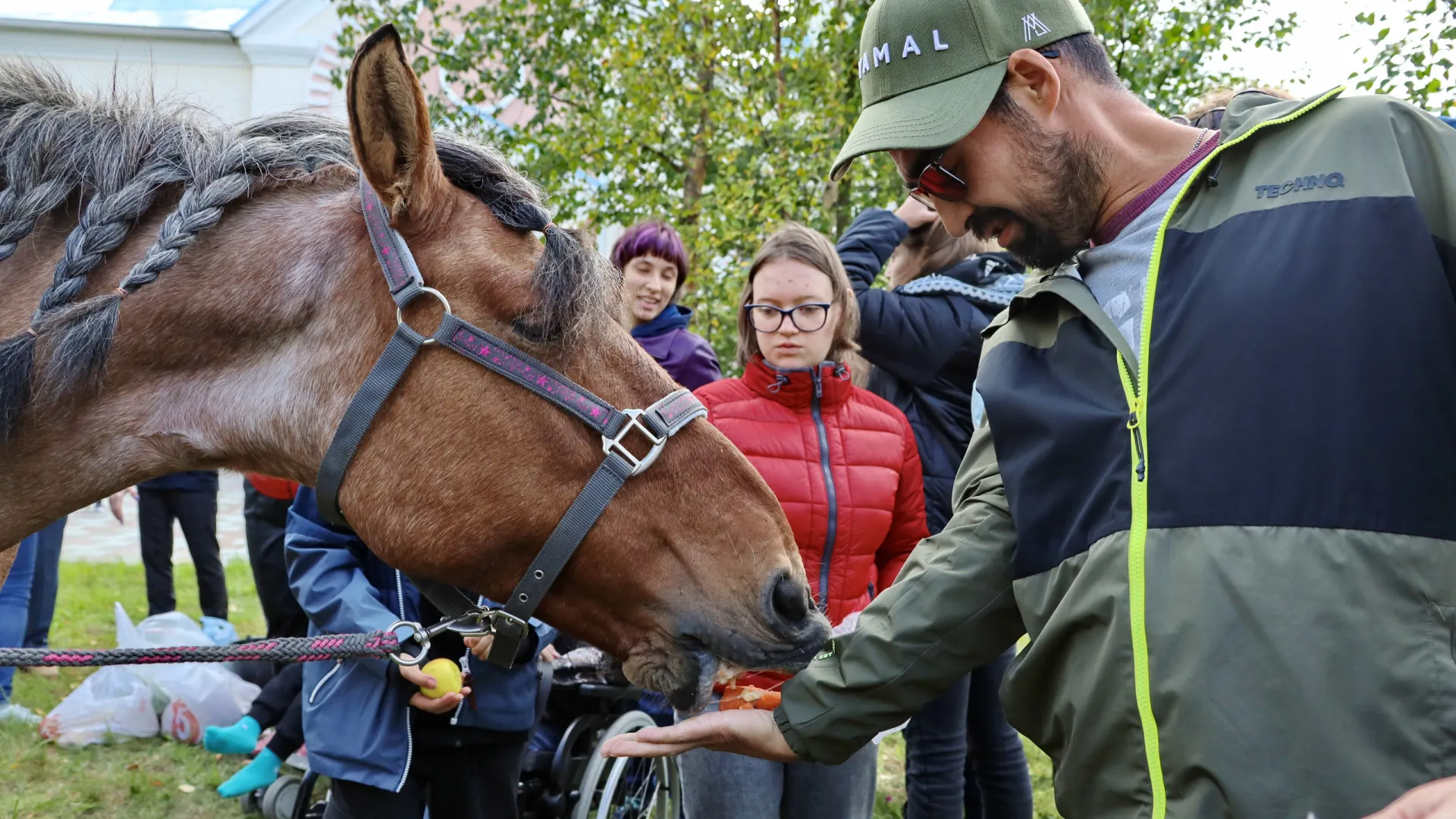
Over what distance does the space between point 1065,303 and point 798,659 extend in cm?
79

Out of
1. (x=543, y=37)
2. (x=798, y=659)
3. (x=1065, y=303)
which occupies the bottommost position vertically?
(x=798, y=659)

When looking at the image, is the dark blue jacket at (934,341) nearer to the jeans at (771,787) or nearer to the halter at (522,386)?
the jeans at (771,787)

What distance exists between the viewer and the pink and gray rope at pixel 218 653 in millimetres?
Result: 1703

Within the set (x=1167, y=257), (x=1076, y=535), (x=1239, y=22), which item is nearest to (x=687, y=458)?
(x=1076, y=535)

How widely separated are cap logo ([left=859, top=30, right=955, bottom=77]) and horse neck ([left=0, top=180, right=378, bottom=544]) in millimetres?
956

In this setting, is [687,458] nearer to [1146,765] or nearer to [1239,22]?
A: [1146,765]

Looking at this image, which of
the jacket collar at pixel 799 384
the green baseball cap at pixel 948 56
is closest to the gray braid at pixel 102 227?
the green baseball cap at pixel 948 56

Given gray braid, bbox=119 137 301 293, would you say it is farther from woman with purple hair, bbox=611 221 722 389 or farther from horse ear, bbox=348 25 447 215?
woman with purple hair, bbox=611 221 722 389

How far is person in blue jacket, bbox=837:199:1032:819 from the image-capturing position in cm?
327

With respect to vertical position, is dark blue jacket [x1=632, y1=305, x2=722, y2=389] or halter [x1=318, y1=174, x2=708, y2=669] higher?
halter [x1=318, y1=174, x2=708, y2=669]

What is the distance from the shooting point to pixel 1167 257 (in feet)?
4.80

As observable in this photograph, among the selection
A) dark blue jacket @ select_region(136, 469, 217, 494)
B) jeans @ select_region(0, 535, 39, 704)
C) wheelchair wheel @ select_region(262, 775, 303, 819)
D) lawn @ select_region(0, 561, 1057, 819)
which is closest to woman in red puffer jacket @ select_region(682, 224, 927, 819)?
lawn @ select_region(0, 561, 1057, 819)

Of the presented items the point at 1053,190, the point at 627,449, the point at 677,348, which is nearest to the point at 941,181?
the point at 1053,190

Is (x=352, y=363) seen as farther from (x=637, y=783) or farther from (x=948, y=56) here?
(x=637, y=783)
